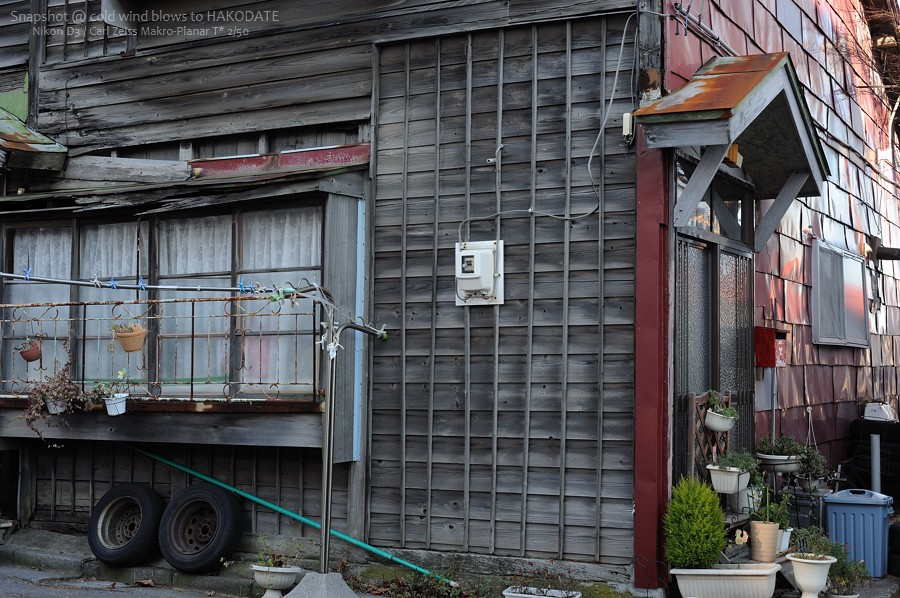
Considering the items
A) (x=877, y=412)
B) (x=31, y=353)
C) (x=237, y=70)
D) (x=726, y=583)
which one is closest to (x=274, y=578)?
(x=31, y=353)

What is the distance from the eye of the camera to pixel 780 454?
33.8ft

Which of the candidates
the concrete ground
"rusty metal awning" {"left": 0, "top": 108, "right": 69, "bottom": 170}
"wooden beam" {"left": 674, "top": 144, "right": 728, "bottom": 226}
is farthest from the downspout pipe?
"wooden beam" {"left": 674, "top": 144, "right": 728, "bottom": 226}

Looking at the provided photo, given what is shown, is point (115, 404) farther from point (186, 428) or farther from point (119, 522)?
point (119, 522)

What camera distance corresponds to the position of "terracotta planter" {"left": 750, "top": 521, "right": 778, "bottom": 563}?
28.2 feet

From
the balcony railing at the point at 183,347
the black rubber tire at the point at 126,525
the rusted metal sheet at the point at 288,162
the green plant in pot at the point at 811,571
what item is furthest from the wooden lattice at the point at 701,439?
the black rubber tire at the point at 126,525

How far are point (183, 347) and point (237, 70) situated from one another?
283 centimetres

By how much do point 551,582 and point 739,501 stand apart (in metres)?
2.16

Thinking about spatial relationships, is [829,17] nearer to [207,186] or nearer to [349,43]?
[349,43]

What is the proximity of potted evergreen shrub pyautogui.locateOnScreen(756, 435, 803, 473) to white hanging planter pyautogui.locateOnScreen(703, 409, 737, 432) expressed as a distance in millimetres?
1523

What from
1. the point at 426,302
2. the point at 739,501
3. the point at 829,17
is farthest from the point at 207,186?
the point at 829,17

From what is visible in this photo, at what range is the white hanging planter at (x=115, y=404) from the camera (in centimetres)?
921

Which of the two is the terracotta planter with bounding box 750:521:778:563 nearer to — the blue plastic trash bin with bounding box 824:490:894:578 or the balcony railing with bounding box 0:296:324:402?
the blue plastic trash bin with bounding box 824:490:894:578

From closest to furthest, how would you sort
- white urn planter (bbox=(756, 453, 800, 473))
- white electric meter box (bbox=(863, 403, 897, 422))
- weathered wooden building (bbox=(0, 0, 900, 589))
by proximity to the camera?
weathered wooden building (bbox=(0, 0, 900, 589)) < white urn planter (bbox=(756, 453, 800, 473)) < white electric meter box (bbox=(863, 403, 897, 422))

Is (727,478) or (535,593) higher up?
(727,478)
